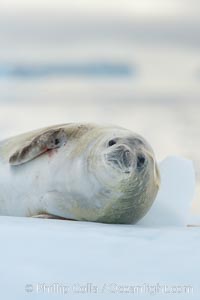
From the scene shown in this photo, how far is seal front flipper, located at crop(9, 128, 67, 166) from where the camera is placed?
5492mm

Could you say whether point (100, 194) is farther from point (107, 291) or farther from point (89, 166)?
point (107, 291)

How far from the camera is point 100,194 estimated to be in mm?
4891

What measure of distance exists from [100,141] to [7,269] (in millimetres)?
1883

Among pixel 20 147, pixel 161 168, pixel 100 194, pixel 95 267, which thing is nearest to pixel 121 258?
pixel 95 267

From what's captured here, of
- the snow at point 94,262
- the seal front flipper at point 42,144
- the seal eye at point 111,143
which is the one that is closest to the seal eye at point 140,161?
the seal eye at point 111,143

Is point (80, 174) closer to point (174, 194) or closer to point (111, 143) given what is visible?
point (111, 143)

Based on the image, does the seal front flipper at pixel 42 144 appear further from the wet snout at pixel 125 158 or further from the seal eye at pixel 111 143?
the wet snout at pixel 125 158

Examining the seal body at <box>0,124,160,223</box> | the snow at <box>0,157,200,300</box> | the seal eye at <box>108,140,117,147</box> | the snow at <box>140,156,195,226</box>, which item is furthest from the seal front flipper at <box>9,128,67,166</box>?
the snow at <box>0,157,200,300</box>

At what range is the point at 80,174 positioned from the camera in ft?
16.5

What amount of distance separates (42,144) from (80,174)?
56 centimetres

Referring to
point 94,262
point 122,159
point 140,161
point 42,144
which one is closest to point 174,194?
point 42,144

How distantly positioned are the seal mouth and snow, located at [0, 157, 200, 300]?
0.51 m

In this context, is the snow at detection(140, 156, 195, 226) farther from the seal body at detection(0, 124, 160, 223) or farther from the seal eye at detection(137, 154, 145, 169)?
the seal eye at detection(137, 154, 145, 169)

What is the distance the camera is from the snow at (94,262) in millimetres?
3188
